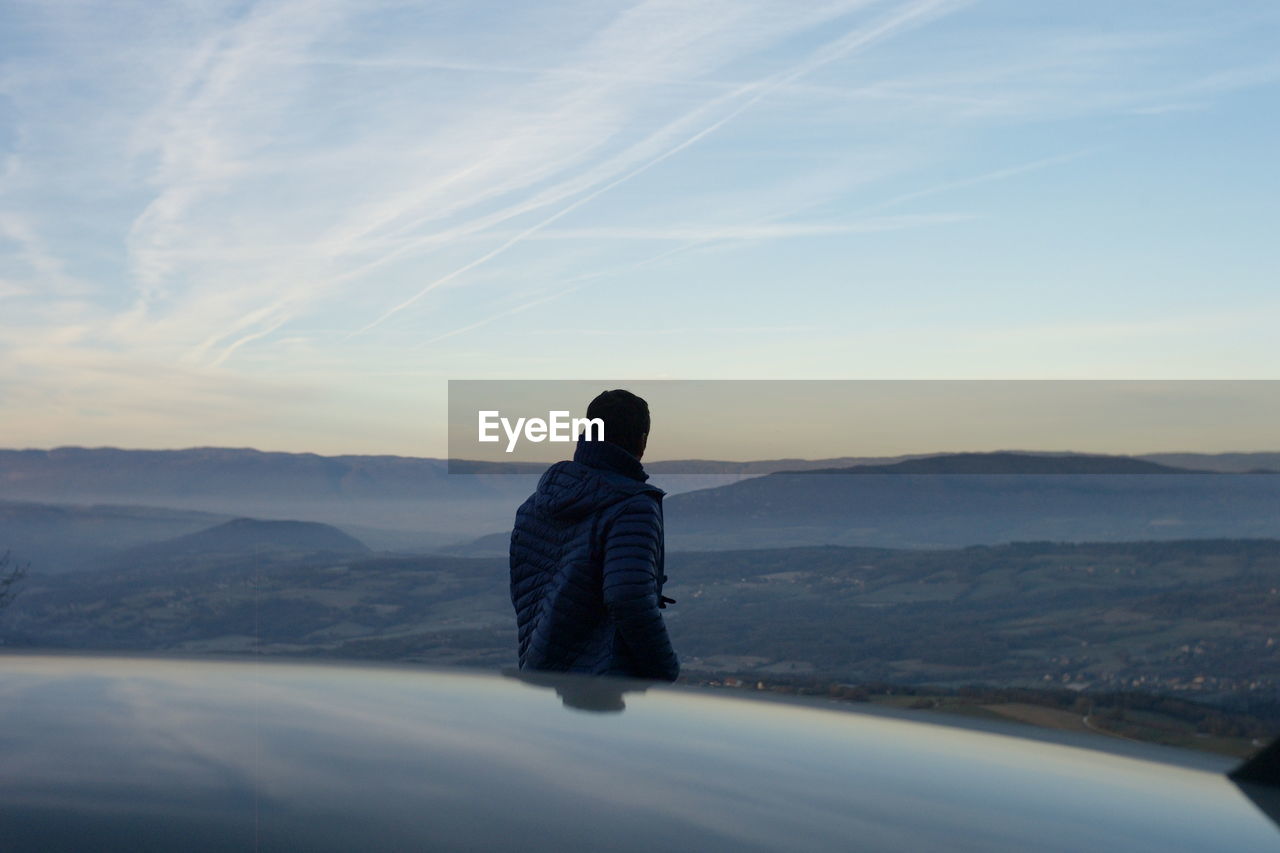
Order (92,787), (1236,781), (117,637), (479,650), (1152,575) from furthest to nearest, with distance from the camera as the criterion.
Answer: (1152,575) → (117,637) → (479,650) → (1236,781) → (92,787)

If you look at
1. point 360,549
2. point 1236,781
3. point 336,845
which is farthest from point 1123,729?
point 360,549

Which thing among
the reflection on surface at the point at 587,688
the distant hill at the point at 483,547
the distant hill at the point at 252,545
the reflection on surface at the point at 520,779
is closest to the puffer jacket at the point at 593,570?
the reflection on surface at the point at 587,688

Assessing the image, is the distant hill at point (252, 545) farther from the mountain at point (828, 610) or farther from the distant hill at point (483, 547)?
the distant hill at point (483, 547)

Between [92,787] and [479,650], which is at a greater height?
[92,787]

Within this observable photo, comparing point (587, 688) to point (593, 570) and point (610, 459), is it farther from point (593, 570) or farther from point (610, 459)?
point (610, 459)

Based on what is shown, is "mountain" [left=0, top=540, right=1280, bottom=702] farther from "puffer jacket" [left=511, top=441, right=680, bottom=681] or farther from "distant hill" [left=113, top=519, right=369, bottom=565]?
"puffer jacket" [left=511, top=441, right=680, bottom=681]

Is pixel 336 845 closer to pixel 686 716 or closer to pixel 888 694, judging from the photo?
pixel 686 716
